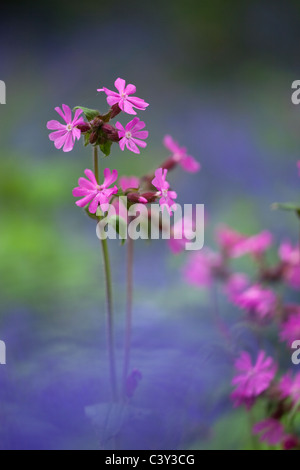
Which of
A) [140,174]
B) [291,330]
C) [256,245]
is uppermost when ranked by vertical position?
[140,174]

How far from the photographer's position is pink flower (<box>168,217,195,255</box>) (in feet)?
2.64

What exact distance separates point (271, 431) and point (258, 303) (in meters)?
0.17

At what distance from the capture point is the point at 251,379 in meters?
0.73

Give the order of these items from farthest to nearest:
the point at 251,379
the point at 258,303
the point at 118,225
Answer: the point at 258,303
the point at 251,379
the point at 118,225

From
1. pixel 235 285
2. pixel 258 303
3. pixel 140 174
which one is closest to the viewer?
pixel 258 303

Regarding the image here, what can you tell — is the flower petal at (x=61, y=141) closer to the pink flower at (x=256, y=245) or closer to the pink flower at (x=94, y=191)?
the pink flower at (x=94, y=191)

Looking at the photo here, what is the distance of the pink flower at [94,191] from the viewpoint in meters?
0.60

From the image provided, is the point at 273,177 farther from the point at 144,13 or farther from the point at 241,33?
the point at 144,13

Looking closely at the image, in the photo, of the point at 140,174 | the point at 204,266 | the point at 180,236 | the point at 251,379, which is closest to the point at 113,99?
the point at 180,236

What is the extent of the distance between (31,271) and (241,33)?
65.4 inches

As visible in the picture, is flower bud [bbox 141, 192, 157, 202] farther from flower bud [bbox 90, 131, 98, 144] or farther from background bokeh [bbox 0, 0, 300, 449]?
background bokeh [bbox 0, 0, 300, 449]

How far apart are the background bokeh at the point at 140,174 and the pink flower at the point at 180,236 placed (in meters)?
0.13

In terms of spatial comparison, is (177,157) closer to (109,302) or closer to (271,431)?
(109,302)
